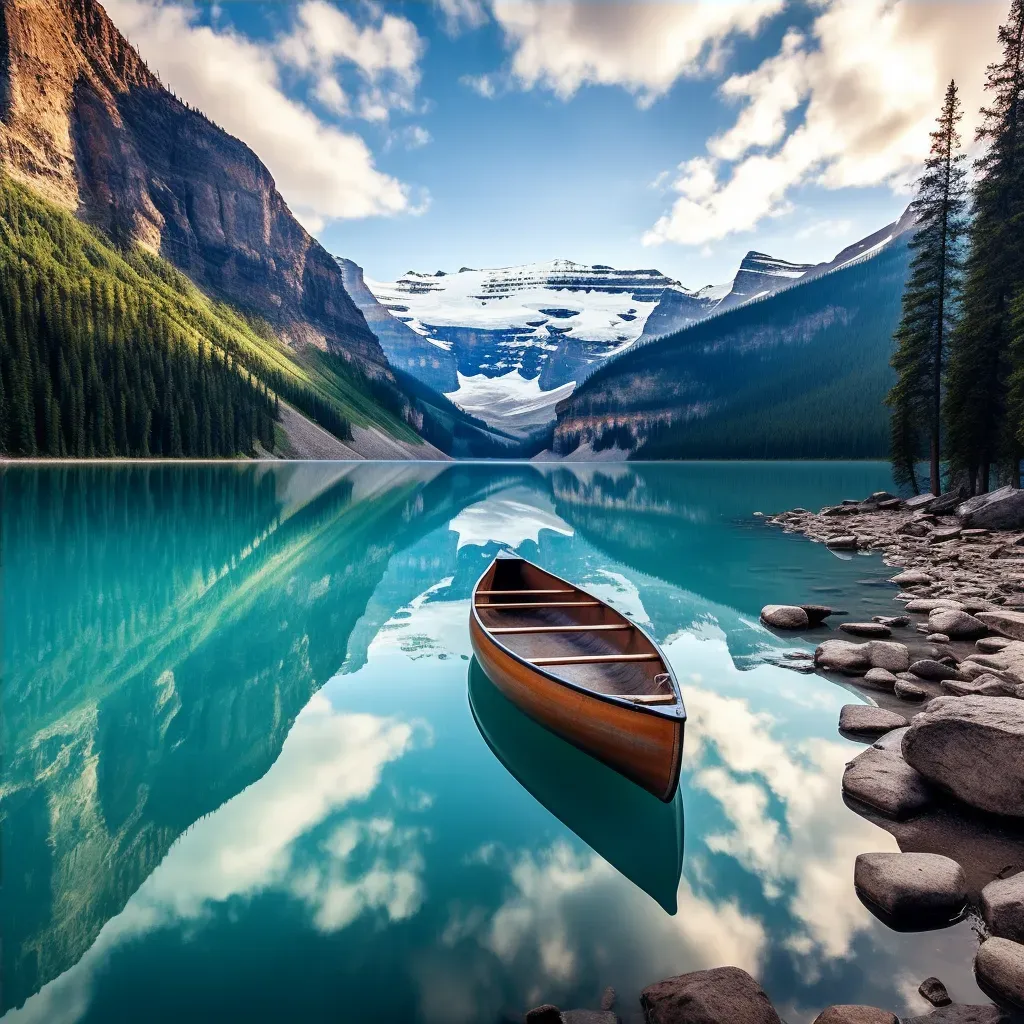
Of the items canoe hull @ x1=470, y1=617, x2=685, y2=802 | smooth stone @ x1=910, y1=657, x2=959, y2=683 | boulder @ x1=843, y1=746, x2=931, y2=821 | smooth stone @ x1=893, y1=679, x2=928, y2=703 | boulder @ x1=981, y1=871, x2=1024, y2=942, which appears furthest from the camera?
smooth stone @ x1=910, y1=657, x2=959, y2=683

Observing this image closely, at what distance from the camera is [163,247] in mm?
146500

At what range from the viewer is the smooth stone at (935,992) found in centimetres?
430

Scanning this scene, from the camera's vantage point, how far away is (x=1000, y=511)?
24.0 metres

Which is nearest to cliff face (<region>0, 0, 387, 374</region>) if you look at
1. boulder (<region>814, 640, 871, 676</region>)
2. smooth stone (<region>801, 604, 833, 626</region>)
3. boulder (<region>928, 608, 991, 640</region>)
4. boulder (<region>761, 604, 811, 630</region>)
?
boulder (<region>761, 604, 811, 630</region>)

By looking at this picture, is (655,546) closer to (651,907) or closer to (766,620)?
(766,620)

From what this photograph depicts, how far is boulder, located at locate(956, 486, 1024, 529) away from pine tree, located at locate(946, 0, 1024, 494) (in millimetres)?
3932

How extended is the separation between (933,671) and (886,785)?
431 centimetres

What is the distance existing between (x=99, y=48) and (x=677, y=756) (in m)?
210

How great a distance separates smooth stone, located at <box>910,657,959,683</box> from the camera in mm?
10055

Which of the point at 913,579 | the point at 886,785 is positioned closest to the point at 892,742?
the point at 886,785

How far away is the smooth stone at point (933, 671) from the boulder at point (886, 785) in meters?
3.50

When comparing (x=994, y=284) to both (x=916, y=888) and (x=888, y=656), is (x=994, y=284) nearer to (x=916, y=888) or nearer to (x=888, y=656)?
(x=888, y=656)

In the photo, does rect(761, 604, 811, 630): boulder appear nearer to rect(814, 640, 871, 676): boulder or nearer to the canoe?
rect(814, 640, 871, 676): boulder

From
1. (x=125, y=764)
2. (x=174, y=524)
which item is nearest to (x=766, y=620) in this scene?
(x=125, y=764)
